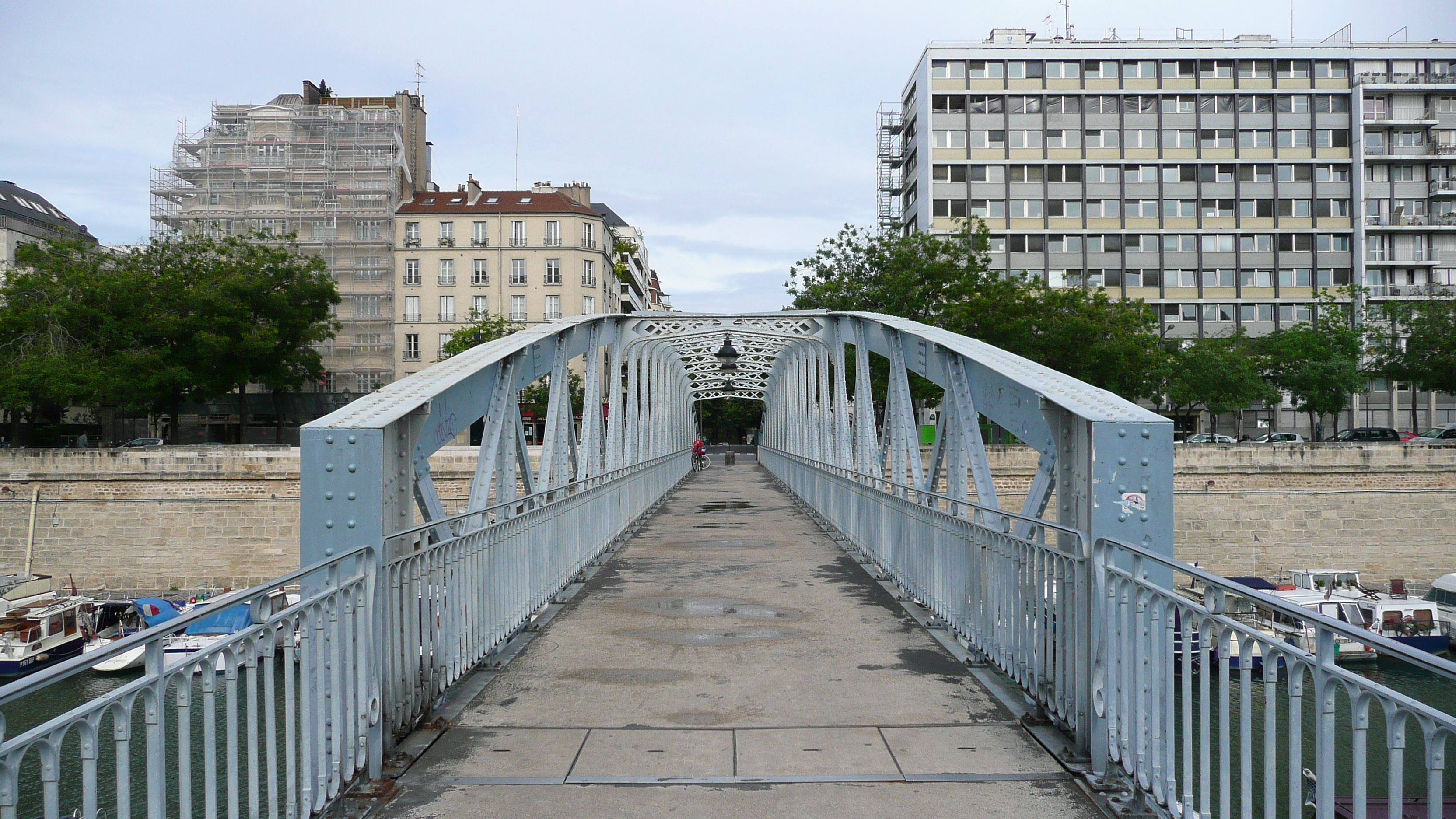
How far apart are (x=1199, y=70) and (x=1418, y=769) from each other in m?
49.2

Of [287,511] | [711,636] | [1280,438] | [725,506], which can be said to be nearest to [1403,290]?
[1280,438]

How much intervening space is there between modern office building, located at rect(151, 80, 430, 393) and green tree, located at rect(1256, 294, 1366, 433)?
40.7 metres

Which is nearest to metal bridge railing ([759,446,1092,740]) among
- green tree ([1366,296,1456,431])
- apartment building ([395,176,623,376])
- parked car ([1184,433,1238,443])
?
parked car ([1184,433,1238,443])

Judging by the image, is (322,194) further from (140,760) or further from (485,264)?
(140,760)

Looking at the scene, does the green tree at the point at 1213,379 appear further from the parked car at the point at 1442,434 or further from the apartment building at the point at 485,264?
the apartment building at the point at 485,264

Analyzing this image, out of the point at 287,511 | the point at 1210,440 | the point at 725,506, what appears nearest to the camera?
the point at 725,506

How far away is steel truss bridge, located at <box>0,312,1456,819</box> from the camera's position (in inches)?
98.4

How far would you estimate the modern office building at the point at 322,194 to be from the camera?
48562 mm

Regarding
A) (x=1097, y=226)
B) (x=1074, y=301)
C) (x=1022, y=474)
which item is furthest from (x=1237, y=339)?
(x=1022, y=474)

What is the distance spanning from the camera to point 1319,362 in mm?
42406

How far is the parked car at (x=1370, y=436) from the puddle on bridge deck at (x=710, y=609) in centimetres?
4185

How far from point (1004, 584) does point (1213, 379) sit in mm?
40697

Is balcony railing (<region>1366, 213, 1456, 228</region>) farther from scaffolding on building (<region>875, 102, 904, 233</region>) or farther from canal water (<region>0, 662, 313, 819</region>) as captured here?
canal water (<region>0, 662, 313, 819</region>)

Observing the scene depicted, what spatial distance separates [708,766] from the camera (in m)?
4.00
